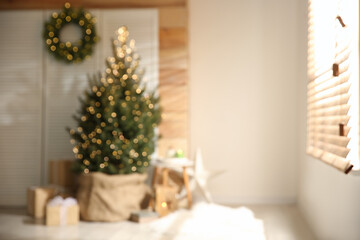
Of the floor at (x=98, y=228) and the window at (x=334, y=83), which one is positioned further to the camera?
the floor at (x=98, y=228)

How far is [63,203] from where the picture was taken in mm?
3893

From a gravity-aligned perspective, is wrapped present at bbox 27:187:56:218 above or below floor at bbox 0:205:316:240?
above

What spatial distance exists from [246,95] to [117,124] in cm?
147

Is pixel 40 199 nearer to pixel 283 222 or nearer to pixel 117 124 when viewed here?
pixel 117 124

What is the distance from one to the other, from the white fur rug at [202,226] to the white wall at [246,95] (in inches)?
25.8

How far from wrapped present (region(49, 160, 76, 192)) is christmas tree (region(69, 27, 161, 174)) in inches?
9.6

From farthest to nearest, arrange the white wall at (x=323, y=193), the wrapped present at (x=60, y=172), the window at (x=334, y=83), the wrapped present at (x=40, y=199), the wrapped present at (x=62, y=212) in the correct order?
the wrapped present at (x=60, y=172) → the wrapped present at (x=40, y=199) → the wrapped present at (x=62, y=212) → the white wall at (x=323, y=193) → the window at (x=334, y=83)

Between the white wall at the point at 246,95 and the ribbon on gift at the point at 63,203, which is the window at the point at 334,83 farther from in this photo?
the ribbon on gift at the point at 63,203

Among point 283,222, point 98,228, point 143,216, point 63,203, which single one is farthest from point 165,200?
point 283,222

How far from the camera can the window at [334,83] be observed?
2203 millimetres

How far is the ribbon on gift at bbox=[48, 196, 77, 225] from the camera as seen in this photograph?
12.6ft

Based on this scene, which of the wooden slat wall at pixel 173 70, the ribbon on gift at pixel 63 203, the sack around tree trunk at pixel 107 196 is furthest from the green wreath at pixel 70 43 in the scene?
the ribbon on gift at pixel 63 203

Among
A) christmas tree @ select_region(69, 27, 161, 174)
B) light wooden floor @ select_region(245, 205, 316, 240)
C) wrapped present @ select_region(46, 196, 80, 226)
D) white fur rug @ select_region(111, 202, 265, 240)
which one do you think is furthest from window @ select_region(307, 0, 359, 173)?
wrapped present @ select_region(46, 196, 80, 226)

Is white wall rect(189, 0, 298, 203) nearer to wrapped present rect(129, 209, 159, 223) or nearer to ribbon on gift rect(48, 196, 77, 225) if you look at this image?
wrapped present rect(129, 209, 159, 223)
